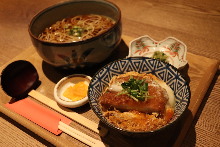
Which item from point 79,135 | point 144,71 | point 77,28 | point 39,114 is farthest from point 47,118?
point 77,28

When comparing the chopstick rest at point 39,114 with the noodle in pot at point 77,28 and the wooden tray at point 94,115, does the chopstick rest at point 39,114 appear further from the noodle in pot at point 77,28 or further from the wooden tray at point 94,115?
the noodle in pot at point 77,28

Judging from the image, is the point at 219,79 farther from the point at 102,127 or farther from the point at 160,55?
the point at 102,127

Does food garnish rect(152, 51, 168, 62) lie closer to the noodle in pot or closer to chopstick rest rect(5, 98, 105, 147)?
the noodle in pot

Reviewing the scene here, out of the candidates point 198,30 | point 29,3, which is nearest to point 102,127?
point 198,30

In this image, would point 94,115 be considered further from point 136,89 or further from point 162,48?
point 162,48

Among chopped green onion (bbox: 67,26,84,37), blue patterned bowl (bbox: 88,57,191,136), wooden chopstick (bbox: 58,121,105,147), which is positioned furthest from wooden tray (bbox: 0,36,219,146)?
chopped green onion (bbox: 67,26,84,37)

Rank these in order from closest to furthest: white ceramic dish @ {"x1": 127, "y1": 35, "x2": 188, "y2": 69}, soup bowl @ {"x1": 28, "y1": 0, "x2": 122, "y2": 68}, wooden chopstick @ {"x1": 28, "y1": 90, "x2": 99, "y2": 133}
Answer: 1. wooden chopstick @ {"x1": 28, "y1": 90, "x2": 99, "y2": 133}
2. soup bowl @ {"x1": 28, "y1": 0, "x2": 122, "y2": 68}
3. white ceramic dish @ {"x1": 127, "y1": 35, "x2": 188, "y2": 69}
